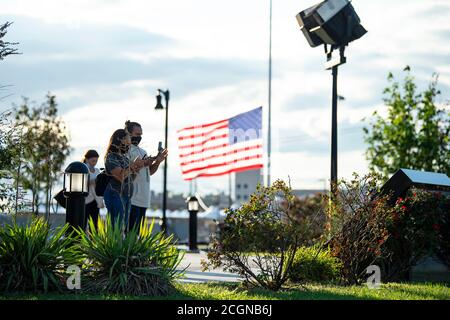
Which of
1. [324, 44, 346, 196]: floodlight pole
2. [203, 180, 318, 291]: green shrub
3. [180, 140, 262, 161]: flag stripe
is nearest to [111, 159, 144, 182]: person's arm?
[203, 180, 318, 291]: green shrub

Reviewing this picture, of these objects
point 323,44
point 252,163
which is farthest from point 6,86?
point 252,163

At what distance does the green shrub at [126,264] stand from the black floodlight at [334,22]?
6371 mm

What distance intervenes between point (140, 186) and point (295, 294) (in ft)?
8.98

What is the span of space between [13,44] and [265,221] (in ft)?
11.1

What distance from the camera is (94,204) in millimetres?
11539

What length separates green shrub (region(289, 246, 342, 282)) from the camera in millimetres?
9258

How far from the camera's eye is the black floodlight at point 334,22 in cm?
1292

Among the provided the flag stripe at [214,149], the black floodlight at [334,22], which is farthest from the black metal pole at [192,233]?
the black floodlight at [334,22]

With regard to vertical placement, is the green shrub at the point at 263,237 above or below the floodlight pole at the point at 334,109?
below

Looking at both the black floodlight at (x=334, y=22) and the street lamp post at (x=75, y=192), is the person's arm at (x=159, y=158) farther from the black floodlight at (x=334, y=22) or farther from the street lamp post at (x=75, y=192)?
the black floodlight at (x=334, y=22)

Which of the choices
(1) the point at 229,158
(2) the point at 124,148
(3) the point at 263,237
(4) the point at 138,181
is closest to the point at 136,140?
(4) the point at 138,181

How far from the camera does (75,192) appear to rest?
8.71 metres

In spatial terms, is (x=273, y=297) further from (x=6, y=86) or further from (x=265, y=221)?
(x=6, y=86)

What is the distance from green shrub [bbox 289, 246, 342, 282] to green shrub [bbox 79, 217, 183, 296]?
1.96m
